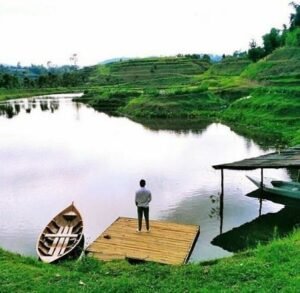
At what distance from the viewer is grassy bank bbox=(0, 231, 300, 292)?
9422 mm

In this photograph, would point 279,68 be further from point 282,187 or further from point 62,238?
point 62,238

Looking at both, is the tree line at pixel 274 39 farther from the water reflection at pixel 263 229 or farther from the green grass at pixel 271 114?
the water reflection at pixel 263 229

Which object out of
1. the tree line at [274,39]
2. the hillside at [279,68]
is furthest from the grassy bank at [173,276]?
the tree line at [274,39]

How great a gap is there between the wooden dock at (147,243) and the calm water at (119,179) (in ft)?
2.10

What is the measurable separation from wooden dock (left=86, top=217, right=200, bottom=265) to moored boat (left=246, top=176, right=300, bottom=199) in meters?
5.48

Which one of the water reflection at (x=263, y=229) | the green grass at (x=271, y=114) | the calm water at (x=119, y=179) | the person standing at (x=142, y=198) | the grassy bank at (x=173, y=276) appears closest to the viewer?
the grassy bank at (x=173, y=276)

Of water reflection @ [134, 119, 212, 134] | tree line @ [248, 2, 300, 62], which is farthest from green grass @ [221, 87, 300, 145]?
tree line @ [248, 2, 300, 62]

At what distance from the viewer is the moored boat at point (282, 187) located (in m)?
19.1

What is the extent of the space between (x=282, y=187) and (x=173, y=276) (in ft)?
36.8

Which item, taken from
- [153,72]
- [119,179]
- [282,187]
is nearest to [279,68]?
[119,179]

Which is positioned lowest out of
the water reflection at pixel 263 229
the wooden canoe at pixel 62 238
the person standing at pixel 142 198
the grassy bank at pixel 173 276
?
the water reflection at pixel 263 229

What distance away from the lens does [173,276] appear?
10.1m

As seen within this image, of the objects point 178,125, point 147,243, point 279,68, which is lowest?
point 178,125

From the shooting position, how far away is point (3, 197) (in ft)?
71.0
